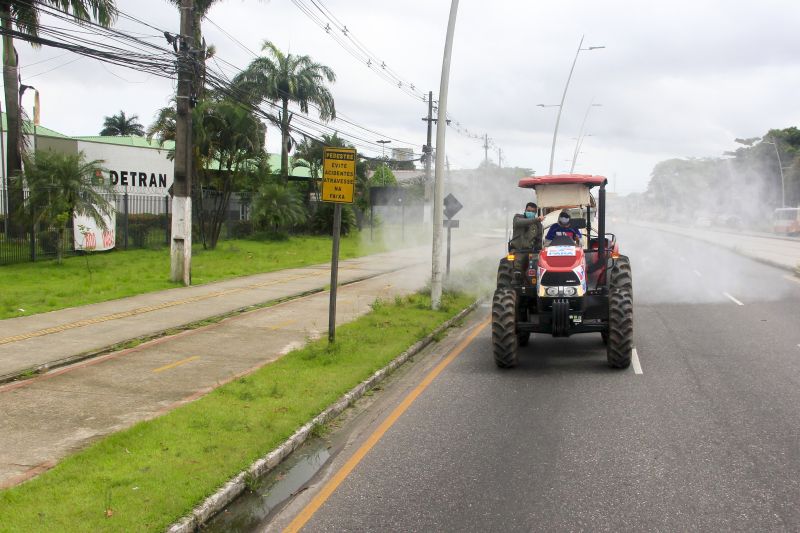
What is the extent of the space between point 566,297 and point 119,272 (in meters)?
14.5

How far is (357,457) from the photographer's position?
649 cm

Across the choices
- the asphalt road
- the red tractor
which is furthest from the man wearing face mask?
the asphalt road

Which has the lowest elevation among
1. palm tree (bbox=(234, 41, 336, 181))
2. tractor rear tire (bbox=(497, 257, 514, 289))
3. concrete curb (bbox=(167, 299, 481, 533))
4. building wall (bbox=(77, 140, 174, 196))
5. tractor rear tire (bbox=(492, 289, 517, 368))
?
concrete curb (bbox=(167, 299, 481, 533))

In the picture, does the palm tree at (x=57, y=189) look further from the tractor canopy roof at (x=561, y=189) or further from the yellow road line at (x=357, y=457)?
the yellow road line at (x=357, y=457)

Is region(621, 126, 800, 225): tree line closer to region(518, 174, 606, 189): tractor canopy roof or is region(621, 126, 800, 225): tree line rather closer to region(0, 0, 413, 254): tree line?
region(0, 0, 413, 254): tree line

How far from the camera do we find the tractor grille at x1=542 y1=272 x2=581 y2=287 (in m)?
9.60

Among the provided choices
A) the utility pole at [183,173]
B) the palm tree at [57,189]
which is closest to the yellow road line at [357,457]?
the utility pole at [183,173]

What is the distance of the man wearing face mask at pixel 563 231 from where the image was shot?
33.4 feet

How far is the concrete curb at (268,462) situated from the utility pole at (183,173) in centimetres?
973

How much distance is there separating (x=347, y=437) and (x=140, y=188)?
31.5m

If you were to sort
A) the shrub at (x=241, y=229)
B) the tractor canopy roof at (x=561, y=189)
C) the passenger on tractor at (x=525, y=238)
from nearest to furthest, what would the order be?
the passenger on tractor at (x=525, y=238) < the tractor canopy roof at (x=561, y=189) < the shrub at (x=241, y=229)

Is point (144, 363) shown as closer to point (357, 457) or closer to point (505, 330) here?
point (357, 457)

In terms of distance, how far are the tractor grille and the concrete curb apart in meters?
2.41

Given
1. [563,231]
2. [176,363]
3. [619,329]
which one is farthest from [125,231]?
[619,329]
